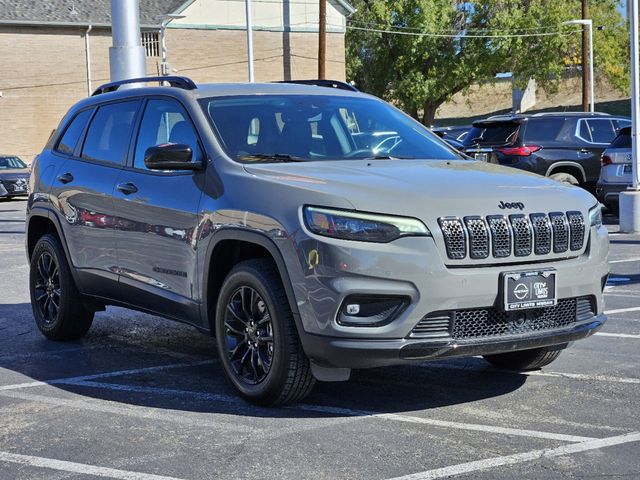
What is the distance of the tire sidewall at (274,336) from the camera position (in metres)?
5.55

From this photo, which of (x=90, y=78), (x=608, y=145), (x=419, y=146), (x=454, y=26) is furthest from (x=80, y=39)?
(x=419, y=146)

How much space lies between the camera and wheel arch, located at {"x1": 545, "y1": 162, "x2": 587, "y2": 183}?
61.8 feet

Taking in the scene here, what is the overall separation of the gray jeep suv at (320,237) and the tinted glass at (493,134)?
1181 centimetres

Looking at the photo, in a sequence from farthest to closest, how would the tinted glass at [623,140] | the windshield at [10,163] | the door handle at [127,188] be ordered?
the windshield at [10,163] < the tinted glass at [623,140] < the door handle at [127,188]

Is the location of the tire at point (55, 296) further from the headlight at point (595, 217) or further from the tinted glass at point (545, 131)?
the tinted glass at point (545, 131)

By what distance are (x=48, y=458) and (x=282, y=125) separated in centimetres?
253

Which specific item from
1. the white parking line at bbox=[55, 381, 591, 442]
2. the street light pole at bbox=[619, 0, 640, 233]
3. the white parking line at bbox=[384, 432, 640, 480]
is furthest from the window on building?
the white parking line at bbox=[384, 432, 640, 480]

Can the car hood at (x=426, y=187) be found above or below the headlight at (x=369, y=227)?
above

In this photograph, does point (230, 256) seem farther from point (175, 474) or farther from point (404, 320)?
point (175, 474)

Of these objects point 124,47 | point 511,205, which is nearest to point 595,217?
point 511,205

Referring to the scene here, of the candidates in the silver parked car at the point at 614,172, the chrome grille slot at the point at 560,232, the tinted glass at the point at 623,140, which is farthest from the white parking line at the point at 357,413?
the tinted glass at the point at 623,140

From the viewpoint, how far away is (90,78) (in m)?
49.2

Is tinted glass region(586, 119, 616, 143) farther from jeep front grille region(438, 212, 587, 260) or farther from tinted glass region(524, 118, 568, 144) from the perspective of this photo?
jeep front grille region(438, 212, 587, 260)

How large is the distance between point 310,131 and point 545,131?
42.6 feet
